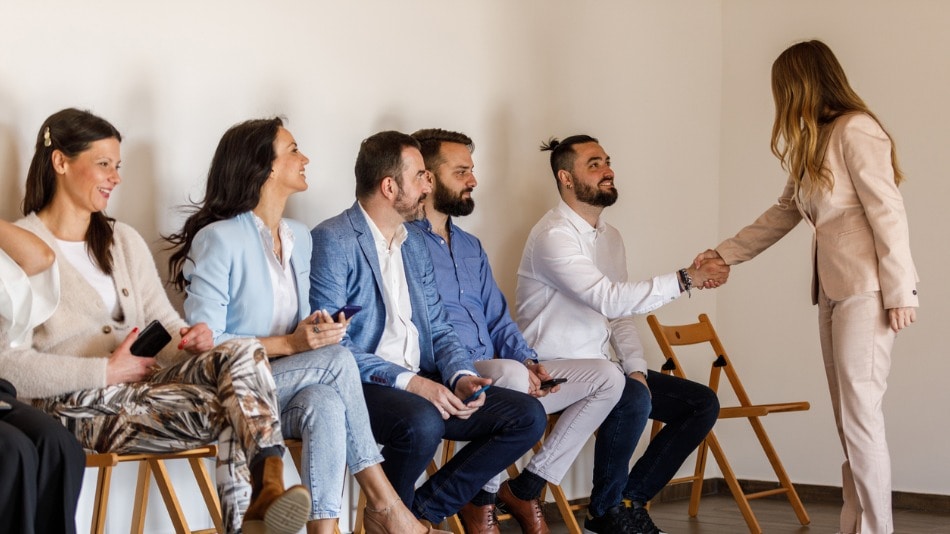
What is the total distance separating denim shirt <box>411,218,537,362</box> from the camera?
414cm

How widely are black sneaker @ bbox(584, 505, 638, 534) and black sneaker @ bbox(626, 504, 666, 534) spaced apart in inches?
0.9

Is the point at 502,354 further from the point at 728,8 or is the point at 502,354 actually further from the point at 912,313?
the point at 728,8

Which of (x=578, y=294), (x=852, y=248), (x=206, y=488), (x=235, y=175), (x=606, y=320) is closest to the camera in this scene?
(x=206, y=488)

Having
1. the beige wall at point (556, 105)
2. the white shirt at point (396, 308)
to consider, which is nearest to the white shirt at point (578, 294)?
the beige wall at point (556, 105)

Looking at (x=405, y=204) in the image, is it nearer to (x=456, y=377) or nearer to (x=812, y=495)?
(x=456, y=377)

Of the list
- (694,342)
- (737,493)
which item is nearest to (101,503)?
(737,493)

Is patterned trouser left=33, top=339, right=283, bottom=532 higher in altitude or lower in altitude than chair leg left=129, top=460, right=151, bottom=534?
higher

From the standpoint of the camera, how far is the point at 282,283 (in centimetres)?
353

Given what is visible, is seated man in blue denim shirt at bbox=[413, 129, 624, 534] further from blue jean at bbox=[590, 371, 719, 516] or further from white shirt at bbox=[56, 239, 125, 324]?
white shirt at bbox=[56, 239, 125, 324]

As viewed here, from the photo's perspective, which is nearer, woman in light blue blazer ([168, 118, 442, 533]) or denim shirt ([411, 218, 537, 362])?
woman in light blue blazer ([168, 118, 442, 533])

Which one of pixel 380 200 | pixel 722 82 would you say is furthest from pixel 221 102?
pixel 722 82

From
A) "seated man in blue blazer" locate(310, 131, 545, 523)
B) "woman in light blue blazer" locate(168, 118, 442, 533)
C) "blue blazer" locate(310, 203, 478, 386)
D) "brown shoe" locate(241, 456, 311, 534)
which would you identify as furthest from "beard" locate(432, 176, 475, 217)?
"brown shoe" locate(241, 456, 311, 534)

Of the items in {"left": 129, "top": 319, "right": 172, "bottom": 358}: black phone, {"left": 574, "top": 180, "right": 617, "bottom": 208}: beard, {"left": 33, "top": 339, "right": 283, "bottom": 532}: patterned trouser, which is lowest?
{"left": 33, "top": 339, "right": 283, "bottom": 532}: patterned trouser

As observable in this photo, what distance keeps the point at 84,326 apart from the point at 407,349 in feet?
3.53
